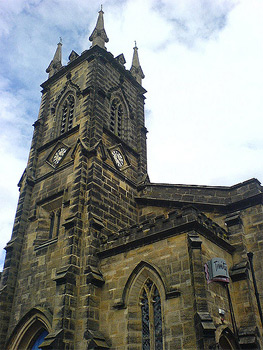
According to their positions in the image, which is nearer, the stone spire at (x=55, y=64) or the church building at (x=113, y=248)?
the church building at (x=113, y=248)

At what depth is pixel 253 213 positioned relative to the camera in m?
16.3

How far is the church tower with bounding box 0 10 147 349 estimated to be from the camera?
1490 cm

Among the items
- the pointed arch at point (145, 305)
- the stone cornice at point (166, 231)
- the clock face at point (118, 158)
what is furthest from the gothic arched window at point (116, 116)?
the pointed arch at point (145, 305)

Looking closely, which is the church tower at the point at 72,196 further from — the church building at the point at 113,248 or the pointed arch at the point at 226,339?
the pointed arch at the point at 226,339

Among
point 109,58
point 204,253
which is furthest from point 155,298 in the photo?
point 109,58

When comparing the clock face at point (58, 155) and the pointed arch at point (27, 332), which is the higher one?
the clock face at point (58, 155)

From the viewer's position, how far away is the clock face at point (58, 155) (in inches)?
808

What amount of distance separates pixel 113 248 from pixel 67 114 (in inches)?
409

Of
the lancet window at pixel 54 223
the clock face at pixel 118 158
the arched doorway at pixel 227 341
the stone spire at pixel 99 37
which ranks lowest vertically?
the arched doorway at pixel 227 341

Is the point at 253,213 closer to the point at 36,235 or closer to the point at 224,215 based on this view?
the point at 224,215

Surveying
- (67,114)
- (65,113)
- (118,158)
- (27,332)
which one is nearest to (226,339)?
(27,332)

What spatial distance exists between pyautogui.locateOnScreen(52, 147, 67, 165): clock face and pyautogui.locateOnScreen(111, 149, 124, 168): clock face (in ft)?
8.83

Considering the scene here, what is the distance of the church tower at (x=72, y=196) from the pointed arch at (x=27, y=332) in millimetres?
43

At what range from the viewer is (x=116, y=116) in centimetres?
2297
